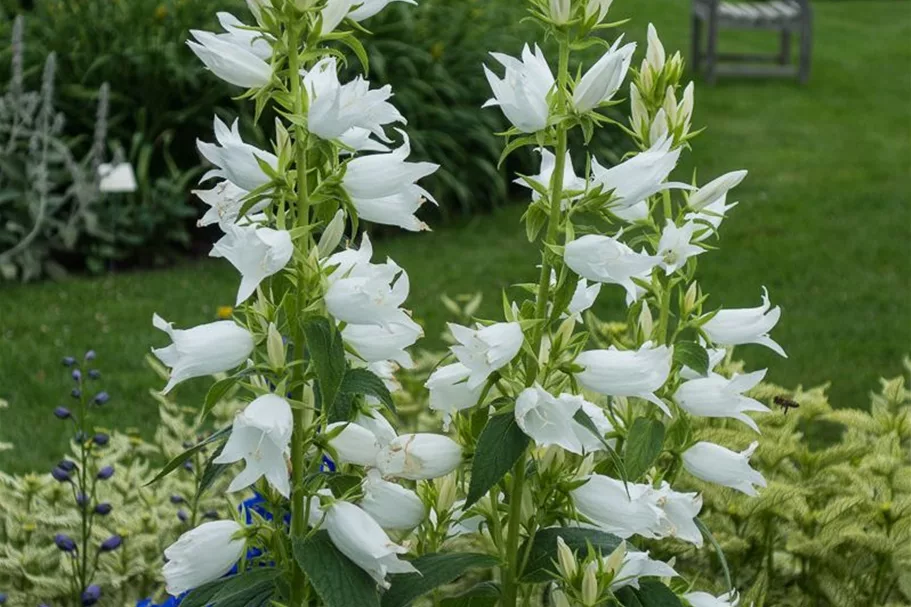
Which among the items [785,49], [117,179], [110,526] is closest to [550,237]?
[110,526]

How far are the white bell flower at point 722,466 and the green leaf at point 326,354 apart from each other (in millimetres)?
→ 605

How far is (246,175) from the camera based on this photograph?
1.73 m

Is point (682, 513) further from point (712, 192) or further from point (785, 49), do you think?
point (785, 49)

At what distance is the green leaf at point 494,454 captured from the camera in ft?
5.59

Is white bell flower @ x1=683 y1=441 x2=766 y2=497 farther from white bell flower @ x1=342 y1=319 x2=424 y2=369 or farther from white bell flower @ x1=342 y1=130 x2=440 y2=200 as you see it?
white bell flower @ x1=342 y1=130 x2=440 y2=200

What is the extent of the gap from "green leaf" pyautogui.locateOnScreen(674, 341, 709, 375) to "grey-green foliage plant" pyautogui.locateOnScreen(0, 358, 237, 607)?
1.37 metres

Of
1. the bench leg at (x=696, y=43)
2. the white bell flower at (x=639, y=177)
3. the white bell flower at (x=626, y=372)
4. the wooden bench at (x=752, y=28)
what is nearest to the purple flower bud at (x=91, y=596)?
the white bell flower at (x=626, y=372)

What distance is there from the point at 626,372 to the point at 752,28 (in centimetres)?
1110

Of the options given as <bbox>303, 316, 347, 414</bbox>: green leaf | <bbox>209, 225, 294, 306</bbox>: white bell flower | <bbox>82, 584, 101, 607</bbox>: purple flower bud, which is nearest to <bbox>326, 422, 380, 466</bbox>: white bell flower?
<bbox>303, 316, 347, 414</bbox>: green leaf

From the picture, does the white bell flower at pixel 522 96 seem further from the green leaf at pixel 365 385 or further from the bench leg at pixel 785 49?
the bench leg at pixel 785 49

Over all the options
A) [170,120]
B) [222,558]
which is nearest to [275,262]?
[222,558]

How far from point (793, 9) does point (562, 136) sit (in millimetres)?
11451

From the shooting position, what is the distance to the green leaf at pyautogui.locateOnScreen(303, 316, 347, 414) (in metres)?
1.64

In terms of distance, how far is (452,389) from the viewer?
182 cm
